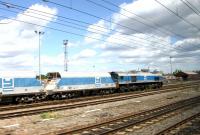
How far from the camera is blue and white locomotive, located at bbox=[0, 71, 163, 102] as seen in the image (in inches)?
1262

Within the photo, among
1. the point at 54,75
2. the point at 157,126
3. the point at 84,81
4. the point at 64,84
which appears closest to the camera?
the point at 157,126

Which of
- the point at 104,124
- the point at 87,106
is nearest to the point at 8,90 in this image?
the point at 87,106

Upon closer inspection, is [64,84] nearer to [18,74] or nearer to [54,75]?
[54,75]

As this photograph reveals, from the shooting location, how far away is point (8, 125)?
18750mm

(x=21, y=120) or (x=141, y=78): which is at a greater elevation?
(x=141, y=78)

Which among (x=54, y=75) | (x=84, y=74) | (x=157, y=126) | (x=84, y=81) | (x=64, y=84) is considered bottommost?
(x=157, y=126)

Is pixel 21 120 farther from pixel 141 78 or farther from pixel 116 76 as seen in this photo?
pixel 141 78

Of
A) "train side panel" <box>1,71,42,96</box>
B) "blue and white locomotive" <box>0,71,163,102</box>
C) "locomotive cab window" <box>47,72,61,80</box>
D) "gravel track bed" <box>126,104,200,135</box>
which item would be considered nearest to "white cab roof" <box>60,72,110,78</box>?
"blue and white locomotive" <box>0,71,163,102</box>

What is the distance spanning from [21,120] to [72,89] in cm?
2001

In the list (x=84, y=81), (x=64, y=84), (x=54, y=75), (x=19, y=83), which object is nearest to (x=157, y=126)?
(x=19, y=83)

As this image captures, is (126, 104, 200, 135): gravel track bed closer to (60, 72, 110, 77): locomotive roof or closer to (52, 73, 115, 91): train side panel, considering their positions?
(52, 73, 115, 91): train side panel

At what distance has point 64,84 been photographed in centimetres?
3906

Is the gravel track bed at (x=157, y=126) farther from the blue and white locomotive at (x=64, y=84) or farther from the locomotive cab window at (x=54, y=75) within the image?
the locomotive cab window at (x=54, y=75)

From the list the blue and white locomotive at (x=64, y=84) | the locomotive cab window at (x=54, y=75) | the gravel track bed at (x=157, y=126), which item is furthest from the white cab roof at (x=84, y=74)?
the gravel track bed at (x=157, y=126)
